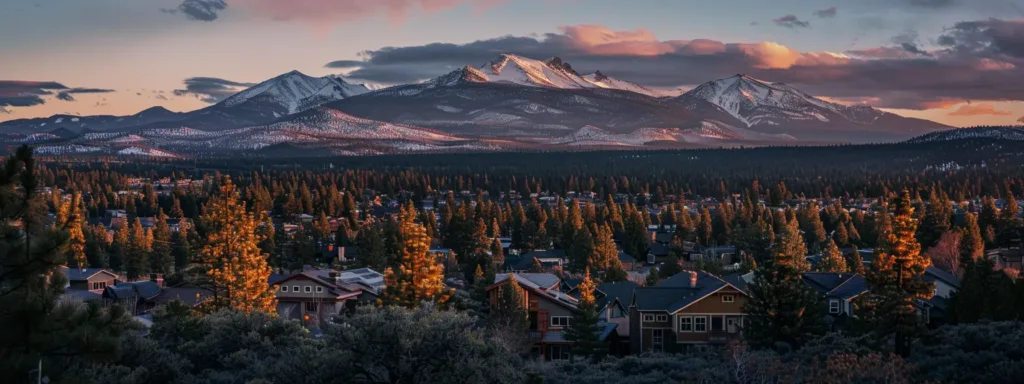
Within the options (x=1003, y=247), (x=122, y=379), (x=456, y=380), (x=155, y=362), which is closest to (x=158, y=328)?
(x=155, y=362)

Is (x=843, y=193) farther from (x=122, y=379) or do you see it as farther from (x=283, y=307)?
(x=122, y=379)

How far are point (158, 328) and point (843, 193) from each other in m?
108

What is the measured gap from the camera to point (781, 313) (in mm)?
28031

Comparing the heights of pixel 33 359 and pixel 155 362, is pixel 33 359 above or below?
above

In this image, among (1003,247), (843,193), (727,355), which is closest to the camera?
(727,355)

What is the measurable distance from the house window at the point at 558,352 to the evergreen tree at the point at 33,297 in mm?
19893

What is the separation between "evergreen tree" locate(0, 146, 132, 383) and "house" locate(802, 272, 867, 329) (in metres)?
24.7

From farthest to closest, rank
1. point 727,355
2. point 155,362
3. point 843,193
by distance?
point 843,193 < point 727,355 < point 155,362

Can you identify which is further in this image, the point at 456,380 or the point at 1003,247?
the point at 1003,247

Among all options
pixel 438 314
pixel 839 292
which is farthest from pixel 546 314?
pixel 438 314

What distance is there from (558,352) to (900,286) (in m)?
10.9

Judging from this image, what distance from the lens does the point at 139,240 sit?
195 feet

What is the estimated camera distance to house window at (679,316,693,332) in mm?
33309

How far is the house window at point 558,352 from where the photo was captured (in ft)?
109
